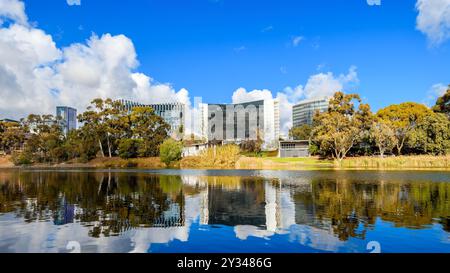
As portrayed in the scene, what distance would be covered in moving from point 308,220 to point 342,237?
289cm

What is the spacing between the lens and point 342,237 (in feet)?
35.8

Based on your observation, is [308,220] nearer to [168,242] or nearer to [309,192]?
[168,242]

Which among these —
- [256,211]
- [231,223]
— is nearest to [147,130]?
[256,211]

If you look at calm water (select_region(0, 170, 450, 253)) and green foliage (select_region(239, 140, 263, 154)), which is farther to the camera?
green foliage (select_region(239, 140, 263, 154))

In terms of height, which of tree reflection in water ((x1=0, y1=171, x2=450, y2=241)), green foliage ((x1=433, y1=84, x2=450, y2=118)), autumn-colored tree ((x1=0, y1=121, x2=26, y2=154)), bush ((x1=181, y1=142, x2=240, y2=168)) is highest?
green foliage ((x1=433, y1=84, x2=450, y2=118))

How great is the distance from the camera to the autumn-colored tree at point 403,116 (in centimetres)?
7294

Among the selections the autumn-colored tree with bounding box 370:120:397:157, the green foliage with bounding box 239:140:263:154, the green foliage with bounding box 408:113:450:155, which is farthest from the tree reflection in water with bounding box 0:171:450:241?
the green foliage with bounding box 239:140:263:154

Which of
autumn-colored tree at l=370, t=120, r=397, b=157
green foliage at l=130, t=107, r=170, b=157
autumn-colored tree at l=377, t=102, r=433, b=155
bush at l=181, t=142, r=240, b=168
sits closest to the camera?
bush at l=181, t=142, r=240, b=168

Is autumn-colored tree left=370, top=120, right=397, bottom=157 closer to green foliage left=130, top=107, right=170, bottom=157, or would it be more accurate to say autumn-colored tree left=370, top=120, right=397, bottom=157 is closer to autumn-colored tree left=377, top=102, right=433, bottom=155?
autumn-colored tree left=377, top=102, right=433, bottom=155

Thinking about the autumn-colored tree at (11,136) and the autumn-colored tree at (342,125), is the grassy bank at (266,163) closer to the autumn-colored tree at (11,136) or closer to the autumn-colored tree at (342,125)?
the autumn-colored tree at (342,125)

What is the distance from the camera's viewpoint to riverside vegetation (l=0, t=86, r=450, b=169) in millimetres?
64250

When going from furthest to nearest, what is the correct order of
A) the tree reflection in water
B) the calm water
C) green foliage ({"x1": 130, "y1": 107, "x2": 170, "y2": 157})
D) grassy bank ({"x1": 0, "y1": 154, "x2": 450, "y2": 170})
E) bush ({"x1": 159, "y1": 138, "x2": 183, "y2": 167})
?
green foliage ({"x1": 130, "y1": 107, "x2": 170, "y2": 157}) → bush ({"x1": 159, "y1": 138, "x2": 183, "y2": 167}) → grassy bank ({"x1": 0, "y1": 154, "x2": 450, "y2": 170}) → the tree reflection in water → the calm water

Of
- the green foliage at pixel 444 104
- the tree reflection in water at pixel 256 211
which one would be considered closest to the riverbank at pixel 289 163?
the green foliage at pixel 444 104

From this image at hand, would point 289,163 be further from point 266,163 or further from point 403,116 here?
point 403,116
